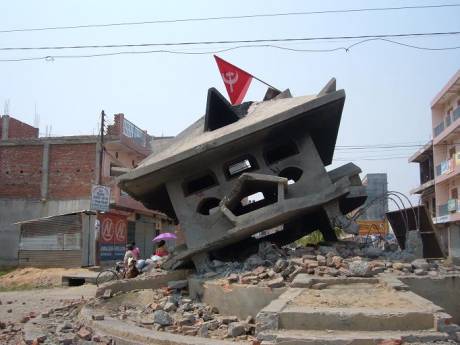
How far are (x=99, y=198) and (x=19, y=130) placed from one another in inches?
436

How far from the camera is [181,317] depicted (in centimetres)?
818

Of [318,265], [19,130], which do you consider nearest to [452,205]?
[19,130]

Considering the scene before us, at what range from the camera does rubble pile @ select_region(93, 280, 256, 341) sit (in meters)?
7.16

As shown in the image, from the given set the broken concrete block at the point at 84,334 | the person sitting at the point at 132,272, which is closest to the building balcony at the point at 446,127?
the person sitting at the point at 132,272

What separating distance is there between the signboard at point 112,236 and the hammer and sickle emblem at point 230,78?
12.0 m

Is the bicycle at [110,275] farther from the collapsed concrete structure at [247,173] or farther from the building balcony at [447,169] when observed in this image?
the building balcony at [447,169]

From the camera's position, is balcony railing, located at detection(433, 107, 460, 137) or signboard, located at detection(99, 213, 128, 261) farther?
balcony railing, located at detection(433, 107, 460, 137)

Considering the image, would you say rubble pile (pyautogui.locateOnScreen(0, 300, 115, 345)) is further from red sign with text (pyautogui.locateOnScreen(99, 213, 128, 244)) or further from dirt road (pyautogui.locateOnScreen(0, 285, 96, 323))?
red sign with text (pyautogui.locateOnScreen(99, 213, 128, 244))

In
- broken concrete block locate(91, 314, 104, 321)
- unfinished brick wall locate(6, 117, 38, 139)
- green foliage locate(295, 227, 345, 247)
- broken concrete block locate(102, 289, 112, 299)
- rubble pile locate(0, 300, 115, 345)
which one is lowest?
rubble pile locate(0, 300, 115, 345)

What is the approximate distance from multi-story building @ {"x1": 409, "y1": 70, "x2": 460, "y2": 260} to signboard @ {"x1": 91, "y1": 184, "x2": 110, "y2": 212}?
23.3m

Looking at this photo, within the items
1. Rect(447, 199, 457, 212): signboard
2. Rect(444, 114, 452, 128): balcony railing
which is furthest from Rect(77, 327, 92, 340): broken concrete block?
Rect(444, 114, 452, 128): balcony railing

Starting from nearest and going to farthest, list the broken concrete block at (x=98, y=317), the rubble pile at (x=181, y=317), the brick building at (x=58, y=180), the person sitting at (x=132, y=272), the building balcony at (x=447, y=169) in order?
the rubble pile at (x=181, y=317) < the broken concrete block at (x=98, y=317) < the person sitting at (x=132, y=272) < the brick building at (x=58, y=180) < the building balcony at (x=447, y=169)

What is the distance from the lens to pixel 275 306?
5961 millimetres

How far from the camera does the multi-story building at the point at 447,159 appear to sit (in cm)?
3544
